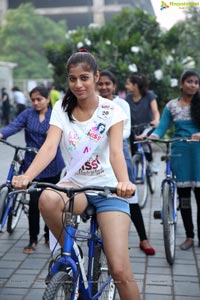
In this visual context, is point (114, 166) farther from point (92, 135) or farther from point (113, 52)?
point (113, 52)

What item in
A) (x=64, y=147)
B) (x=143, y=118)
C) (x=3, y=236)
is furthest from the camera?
(x=143, y=118)

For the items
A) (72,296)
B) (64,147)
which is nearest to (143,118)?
(64,147)

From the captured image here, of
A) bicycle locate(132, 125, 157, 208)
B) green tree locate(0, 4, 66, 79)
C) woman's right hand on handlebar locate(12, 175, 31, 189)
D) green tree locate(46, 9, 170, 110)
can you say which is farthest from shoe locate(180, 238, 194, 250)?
green tree locate(0, 4, 66, 79)

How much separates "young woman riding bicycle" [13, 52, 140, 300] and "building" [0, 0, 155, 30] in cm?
1025

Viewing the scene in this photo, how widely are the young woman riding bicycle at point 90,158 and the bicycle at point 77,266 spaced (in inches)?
4.9

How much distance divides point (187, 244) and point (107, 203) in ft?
8.19

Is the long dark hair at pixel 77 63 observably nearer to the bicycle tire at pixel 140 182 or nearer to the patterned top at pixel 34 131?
the patterned top at pixel 34 131

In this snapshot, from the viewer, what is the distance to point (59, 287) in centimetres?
245

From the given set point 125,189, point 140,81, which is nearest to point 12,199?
point 125,189

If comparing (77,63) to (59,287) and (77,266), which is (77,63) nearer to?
(77,266)

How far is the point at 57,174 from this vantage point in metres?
5.23

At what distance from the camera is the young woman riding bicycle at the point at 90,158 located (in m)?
2.83

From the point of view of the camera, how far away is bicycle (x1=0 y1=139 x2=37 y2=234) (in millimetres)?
4600

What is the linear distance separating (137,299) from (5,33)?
44.6 meters
